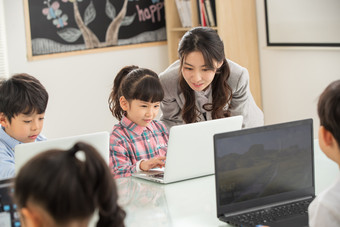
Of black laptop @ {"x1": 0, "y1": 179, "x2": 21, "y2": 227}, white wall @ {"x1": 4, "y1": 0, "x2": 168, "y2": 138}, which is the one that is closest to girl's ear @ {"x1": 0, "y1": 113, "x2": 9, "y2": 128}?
black laptop @ {"x1": 0, "y1": 179, "x2": 21, "y2": 227}

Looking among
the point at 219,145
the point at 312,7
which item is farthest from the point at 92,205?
the point at 312,7

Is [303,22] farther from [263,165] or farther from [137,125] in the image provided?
[263,165]

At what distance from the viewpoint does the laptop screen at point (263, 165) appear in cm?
172

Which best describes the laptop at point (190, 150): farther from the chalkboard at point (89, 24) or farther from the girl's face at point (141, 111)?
the chalkboard at point (89, 24)

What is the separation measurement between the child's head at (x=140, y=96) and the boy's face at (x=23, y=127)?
438mm

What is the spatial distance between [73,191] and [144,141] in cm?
145

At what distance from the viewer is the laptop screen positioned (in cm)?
172

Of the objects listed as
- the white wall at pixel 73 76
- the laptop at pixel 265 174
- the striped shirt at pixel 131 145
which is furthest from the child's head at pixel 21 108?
the white wall at pixel 73 76

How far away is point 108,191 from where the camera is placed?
113cm

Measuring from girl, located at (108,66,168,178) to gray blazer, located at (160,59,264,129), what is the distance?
0.97 feet

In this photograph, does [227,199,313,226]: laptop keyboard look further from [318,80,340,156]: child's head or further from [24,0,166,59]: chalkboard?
[24,0,166,59]: chalkboard

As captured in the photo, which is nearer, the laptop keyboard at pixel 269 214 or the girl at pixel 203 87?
the laptop keyboard at pixel 269 214

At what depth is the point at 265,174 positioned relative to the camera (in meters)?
1.79

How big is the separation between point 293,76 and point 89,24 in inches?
64.0
